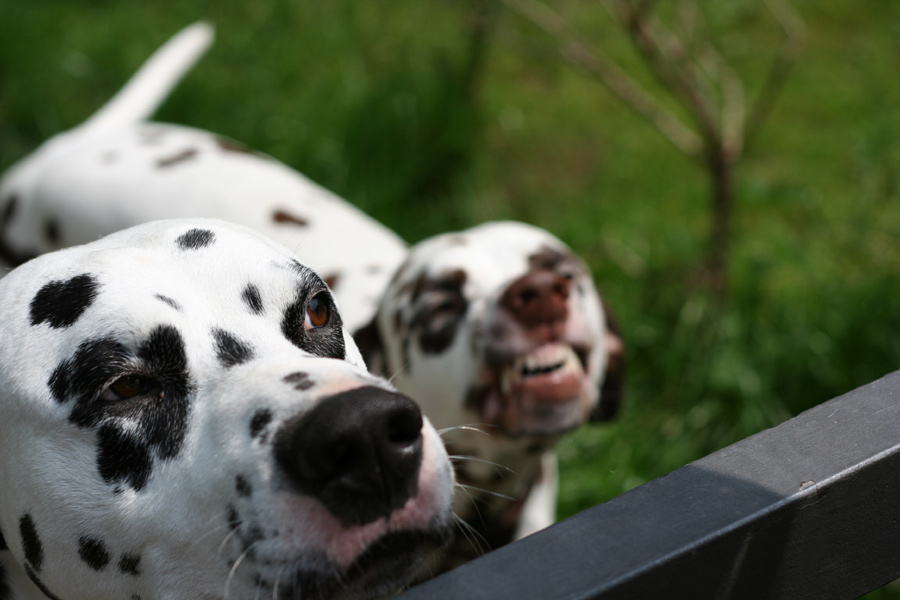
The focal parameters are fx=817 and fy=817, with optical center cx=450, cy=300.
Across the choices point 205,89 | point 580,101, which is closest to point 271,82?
point 205,89

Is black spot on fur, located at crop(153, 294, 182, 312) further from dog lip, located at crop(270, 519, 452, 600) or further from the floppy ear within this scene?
the floppy ear

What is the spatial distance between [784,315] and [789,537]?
310 centimetres

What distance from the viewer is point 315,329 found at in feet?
5.57

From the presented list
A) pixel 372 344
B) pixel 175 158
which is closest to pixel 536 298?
pixel 372 344

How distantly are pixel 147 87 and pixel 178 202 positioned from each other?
1.12 metres

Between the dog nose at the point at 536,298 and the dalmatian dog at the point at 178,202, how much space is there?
85 centimetres

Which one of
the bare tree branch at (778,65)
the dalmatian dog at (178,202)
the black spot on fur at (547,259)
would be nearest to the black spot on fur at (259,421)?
the black spot on fur at (547,259)

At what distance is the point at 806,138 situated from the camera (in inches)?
223

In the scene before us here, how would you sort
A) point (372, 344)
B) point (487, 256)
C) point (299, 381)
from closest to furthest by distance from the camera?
point (299, 381), point (487, 256), point (372, 344)

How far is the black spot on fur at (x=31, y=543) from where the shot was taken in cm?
148

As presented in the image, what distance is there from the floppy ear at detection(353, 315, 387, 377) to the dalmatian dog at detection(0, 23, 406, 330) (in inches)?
7.3

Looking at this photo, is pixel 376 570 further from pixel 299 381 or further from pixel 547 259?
pixel 547 259

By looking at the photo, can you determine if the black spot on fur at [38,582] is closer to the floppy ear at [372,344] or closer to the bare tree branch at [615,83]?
the floppy ear at [372,344]

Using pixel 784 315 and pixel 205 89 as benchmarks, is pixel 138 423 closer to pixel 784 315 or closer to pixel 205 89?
pixel 784 315
